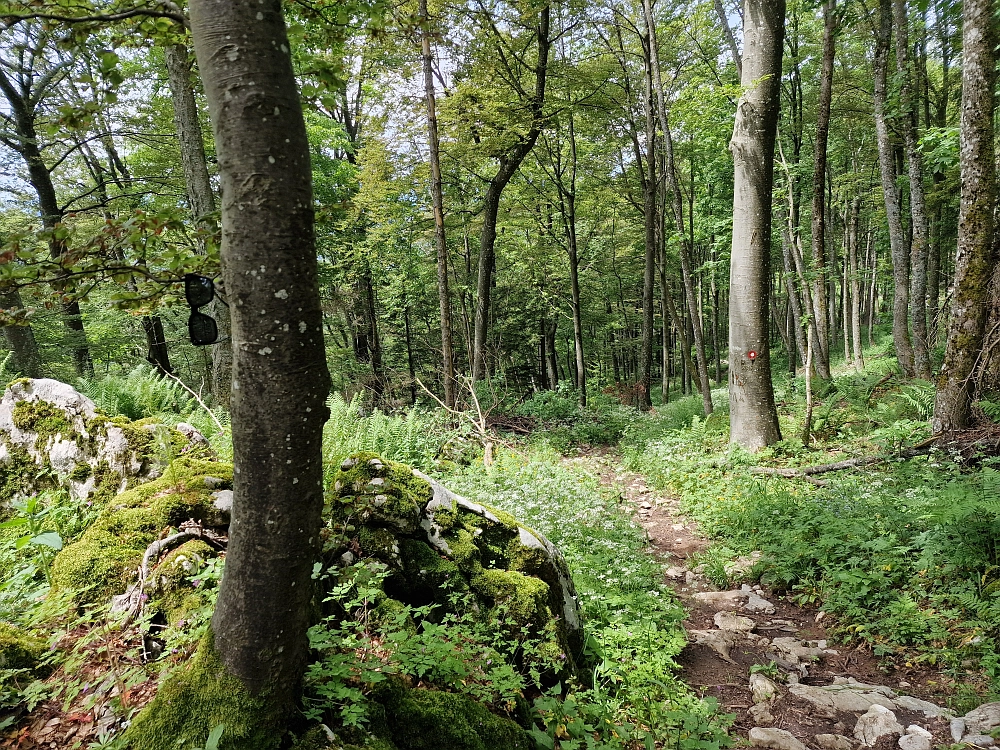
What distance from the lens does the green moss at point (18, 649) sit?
2.18 meters

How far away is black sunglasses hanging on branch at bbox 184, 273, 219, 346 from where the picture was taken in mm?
2199

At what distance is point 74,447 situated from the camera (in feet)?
13.2

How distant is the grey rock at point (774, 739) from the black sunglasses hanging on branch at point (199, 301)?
12.6 feet

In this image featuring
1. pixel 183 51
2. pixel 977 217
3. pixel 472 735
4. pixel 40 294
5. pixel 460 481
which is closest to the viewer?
pixel 40 294

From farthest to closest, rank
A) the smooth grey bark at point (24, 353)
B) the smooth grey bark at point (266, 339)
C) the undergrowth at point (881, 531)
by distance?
the smooth grey bark at point (24, 353) → the undergrowth at point (881, 531) → the smooth grey bark at point (266, 339)

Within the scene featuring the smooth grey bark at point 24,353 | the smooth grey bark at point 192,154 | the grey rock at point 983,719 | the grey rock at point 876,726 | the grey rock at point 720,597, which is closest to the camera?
the grey rock at point 983,719

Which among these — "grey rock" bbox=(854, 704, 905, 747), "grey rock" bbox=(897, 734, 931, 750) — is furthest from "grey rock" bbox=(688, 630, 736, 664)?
"grey rock" bbox=(897, 734, 931, 750)

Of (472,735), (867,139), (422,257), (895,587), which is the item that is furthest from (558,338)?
(472,735)

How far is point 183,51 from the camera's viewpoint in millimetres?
6969

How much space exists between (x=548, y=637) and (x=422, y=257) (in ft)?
53.9

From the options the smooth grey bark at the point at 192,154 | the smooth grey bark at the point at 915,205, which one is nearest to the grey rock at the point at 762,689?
the smooth grey bark at the point at 192,154

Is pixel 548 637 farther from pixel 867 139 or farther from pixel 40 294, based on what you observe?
pixel 867 139

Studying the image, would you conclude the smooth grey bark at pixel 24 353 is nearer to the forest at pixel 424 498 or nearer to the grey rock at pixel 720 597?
the forest at pixel 424 498

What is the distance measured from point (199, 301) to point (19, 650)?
5.86ft
